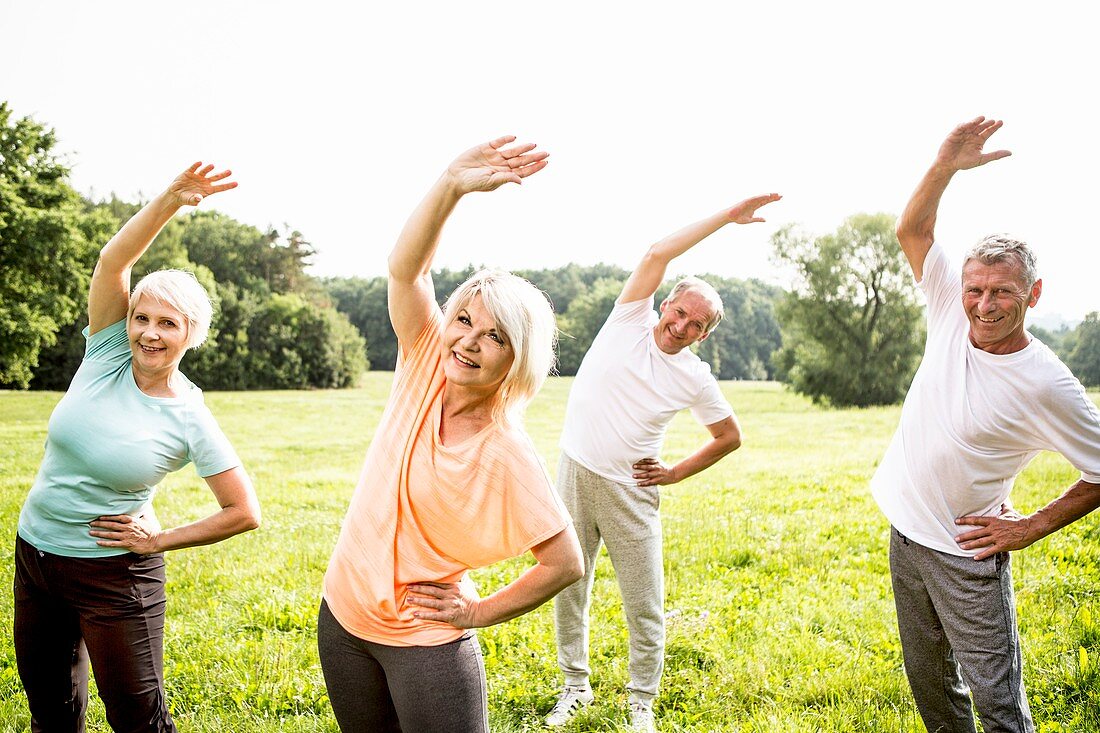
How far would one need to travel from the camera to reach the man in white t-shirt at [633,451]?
4285mm

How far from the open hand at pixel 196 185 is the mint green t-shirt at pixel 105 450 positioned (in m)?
0.60

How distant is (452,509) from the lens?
2.26 m

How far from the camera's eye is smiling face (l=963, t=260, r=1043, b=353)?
2.98m

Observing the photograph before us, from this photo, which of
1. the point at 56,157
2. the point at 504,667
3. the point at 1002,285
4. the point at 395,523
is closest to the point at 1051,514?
the point at 1002,285

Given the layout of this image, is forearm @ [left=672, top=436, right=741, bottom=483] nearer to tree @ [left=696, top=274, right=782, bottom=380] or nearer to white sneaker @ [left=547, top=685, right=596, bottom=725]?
white sneaker @ [left=547, top=685, right=596, bottom=725]

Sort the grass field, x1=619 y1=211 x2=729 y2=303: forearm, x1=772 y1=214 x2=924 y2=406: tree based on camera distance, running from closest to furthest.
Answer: x1=619 y1=211 x2=729 y2=303: forearm → the grass field → x1=772 y1=214 x2=924 y2=406: tree

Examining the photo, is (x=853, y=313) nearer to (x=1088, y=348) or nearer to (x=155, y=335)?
(x=1088, y=348)

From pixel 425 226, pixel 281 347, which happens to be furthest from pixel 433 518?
pixel 281 347

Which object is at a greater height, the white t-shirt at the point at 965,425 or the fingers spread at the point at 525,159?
the fingers spread at the point at 525,159

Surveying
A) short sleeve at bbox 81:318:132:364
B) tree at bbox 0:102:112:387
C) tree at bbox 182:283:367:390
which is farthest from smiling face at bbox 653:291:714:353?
tree at bbox 182:283:367:390

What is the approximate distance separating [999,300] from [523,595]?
7.04 ft

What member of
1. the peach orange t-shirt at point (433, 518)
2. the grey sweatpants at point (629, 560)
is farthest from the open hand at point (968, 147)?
the peach orange t-shirt at point (433, 518)

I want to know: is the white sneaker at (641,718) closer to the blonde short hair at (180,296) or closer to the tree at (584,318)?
the blonde short hair at (180,296)

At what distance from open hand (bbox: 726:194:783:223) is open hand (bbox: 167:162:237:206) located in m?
2.41
